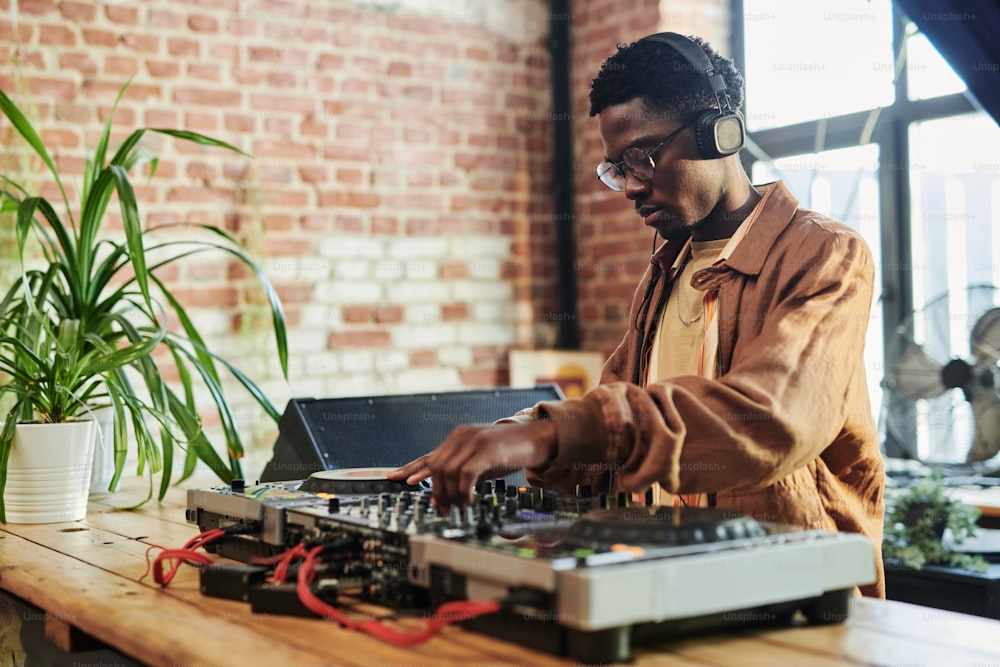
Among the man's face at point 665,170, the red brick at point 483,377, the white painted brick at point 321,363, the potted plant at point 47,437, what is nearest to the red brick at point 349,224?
the white painted brick at point 321,363

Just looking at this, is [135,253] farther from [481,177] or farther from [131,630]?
[481,177]

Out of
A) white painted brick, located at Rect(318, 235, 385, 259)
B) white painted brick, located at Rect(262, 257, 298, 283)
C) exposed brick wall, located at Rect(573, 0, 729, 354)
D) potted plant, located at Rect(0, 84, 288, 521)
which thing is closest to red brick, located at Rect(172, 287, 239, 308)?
white painted brick, located at Rect(262, 257, 298, 283)

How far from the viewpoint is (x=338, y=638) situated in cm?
116

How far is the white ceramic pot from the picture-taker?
208 centimetres

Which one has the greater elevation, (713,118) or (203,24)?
(203,24)

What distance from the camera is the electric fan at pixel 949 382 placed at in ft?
9.73

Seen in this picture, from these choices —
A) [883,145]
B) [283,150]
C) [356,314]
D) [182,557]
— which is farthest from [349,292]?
[182,557]

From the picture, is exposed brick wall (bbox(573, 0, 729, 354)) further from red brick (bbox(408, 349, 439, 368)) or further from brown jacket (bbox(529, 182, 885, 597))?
brown jacket (bbox(529, 182, 885, 597))

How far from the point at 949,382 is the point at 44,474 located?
2.30 metres

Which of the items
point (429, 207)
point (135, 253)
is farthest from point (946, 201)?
point (135, 253)

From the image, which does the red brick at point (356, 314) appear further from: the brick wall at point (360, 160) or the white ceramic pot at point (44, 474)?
the white ceramic pot at point (44, 474)

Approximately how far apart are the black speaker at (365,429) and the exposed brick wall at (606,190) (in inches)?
69.4

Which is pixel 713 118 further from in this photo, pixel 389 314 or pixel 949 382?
pixel 389 314

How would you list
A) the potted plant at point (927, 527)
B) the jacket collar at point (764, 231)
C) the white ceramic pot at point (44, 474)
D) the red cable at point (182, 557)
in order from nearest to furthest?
1. the red cable at point (182, 557)
2. the jacket collar at point (764, 231)
3. the white ceramic pot at point (44, 474)
4. the potted plant at point (927, 527)
